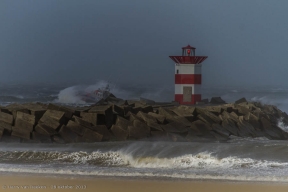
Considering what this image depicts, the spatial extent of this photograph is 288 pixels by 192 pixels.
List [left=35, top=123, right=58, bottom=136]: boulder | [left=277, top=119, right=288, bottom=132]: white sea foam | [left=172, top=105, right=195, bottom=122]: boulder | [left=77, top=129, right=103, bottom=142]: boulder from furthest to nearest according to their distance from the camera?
[left=277, top=119, right=288, bottom=132]: white sea foam → [left=172, top=105, right=195, bottom=122]: boulder → [left=35, top=123, right=58, bottom=136]: boulder → [left=77, top=129, right=103, bottom=142]: boulder

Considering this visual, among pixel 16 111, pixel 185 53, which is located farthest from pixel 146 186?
pixel 185 53

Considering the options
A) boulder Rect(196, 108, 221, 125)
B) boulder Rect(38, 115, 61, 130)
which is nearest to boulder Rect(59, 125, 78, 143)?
boulder Rect(38, 115, 61, 130)

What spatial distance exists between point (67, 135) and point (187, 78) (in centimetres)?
380

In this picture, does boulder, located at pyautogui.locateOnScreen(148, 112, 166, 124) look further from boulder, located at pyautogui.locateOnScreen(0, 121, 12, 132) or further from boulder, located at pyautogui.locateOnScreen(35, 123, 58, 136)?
boulder, located at pyautogui.locateOnScreen(0, 121, 12, 132)

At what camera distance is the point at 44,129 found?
39.1 ft

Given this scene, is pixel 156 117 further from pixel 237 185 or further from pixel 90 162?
pixel 237 185

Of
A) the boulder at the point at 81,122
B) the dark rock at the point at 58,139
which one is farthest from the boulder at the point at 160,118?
the dark rock at the point at 58,139

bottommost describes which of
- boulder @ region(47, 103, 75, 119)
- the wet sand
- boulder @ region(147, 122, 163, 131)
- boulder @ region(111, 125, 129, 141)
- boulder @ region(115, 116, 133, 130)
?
the wet sand

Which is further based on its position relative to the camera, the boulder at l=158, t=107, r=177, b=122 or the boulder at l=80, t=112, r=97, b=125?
the boulder at l=158, t=107, r=177, b=122

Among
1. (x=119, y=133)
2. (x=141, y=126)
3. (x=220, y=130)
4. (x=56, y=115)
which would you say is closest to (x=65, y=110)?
(x=56, y=115)

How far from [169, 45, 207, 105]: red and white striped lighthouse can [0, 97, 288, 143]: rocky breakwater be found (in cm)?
137

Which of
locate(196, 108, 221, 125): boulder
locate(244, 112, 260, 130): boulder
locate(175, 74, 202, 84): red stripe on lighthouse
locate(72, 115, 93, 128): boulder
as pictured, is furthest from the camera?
locate(175, 74, 202, 84): red stripe on lighthouse

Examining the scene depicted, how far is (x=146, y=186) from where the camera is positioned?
8.12 m

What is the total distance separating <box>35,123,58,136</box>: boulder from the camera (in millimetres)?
11898
